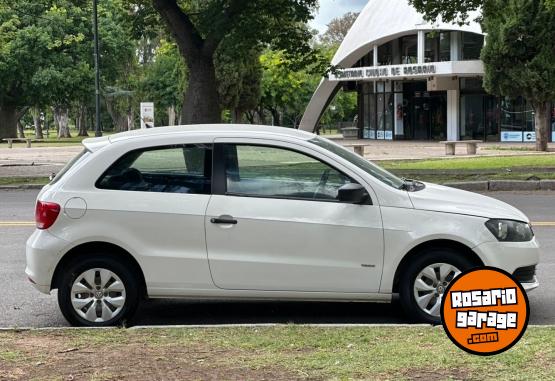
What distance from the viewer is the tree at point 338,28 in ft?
294

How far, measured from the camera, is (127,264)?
621 centimetres

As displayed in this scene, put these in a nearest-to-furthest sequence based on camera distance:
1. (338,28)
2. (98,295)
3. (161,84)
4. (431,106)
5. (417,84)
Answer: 1. (98,295)
2. (431,106)
3. (417,84)
4. (161,84)
5. (338,28)

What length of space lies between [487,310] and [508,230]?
3489mm

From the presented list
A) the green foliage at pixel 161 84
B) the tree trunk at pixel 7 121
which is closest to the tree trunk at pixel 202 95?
the tree trunk at pixel 7 121

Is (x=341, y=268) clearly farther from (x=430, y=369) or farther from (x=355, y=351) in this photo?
(x=430, y=369)

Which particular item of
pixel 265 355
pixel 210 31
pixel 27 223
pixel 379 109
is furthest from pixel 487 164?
pixel 379 109

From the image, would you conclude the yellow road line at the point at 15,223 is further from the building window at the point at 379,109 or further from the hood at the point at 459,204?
the building window at the point at 379,109

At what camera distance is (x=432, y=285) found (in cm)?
610

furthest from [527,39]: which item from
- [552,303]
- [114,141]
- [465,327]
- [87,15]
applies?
[87,15]

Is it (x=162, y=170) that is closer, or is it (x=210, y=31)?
(x=162, y=170)

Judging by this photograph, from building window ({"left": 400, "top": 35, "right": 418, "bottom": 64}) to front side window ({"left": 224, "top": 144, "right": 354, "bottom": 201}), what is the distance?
140 feet

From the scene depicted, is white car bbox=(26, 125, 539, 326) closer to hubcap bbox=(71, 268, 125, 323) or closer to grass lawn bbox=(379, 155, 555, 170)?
hubcap bbox=(71, 268, 125, 323)

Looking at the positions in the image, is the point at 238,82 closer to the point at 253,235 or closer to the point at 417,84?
the point at 417,84

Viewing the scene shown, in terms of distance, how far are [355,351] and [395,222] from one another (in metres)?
1.53
